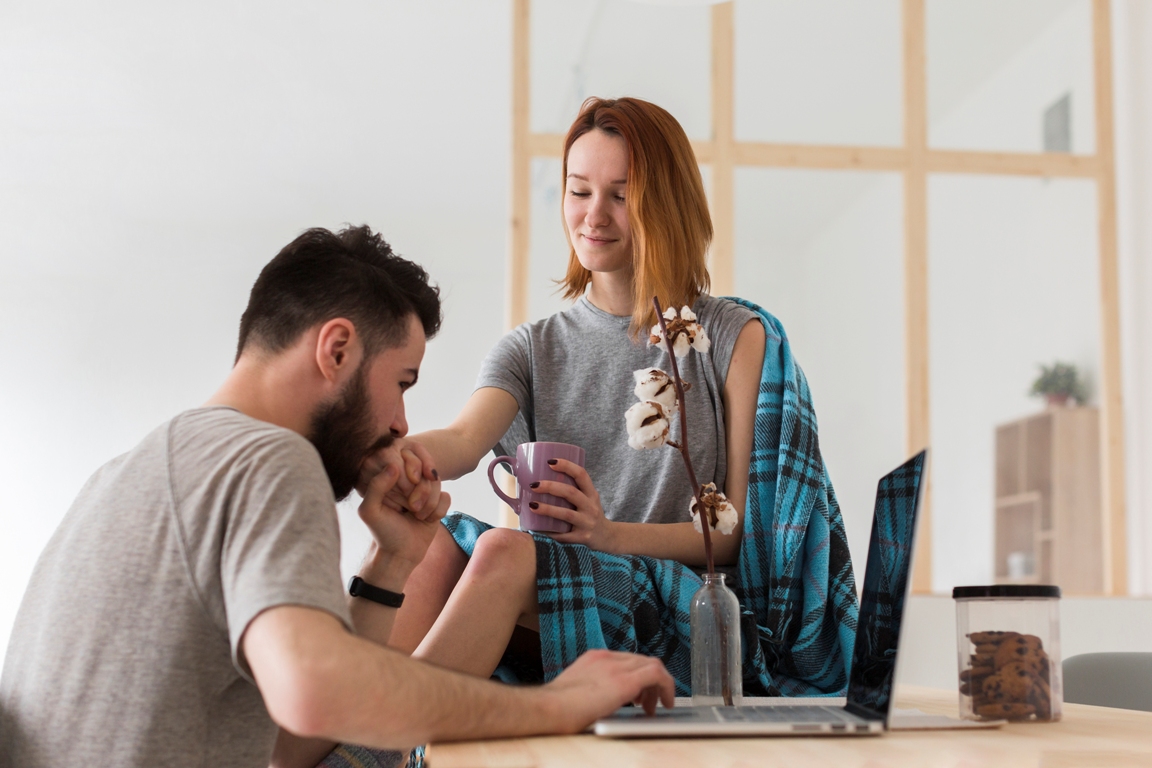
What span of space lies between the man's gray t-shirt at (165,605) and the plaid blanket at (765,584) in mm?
405

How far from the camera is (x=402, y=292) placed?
1155 millimetres

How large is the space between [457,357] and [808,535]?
3.03 meters

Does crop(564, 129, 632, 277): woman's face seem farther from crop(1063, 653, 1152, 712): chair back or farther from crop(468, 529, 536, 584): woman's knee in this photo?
crop(1063, 653, 1152, 712): chair back

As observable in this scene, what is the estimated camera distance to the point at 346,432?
1.08m

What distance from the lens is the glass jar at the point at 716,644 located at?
0.99 m

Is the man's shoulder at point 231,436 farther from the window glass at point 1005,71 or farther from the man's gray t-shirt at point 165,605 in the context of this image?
the window glass at point 1005,71

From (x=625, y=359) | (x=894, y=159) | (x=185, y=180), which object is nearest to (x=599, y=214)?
(x=625, y=359)

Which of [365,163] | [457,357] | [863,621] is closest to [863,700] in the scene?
[863,621]

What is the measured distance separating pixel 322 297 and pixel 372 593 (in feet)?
1.09

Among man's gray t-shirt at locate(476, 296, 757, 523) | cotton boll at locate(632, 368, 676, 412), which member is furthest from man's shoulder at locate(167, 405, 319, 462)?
man's gray t-shirt at locate(476, 296, 757, 523)

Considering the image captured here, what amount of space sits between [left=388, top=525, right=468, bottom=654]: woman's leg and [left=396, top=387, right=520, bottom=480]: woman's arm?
197mm

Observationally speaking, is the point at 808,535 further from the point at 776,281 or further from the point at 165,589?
the point at 776,281

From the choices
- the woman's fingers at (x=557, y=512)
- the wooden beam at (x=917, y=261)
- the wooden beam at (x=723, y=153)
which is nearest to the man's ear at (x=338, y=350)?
the woman's fingers at (x=557, y=512)

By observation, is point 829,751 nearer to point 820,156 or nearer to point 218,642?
point 218,642
